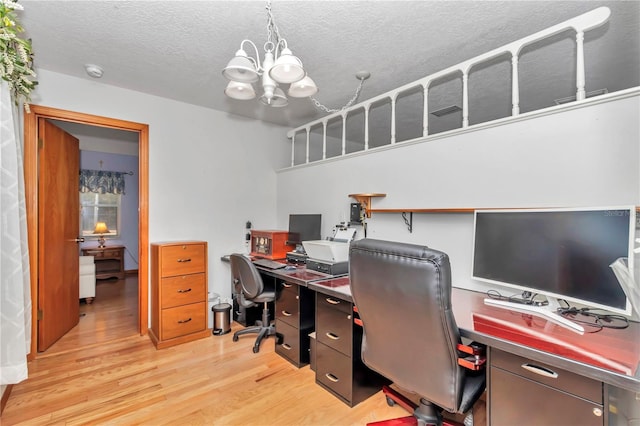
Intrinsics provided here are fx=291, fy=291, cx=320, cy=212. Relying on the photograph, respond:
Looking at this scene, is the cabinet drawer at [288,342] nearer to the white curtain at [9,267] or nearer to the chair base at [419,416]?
the chair base at [419,416]

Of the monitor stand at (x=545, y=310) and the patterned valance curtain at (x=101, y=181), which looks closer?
the monitor stand at (x=545, y=310)

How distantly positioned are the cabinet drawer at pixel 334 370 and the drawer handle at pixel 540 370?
1048 millimetres

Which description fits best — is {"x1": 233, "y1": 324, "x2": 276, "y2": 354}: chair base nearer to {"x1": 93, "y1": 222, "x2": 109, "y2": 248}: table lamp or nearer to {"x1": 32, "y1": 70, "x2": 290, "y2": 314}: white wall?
{"x1": 32, "y1": 70, "x2": 290, "y2": 314}: white wall

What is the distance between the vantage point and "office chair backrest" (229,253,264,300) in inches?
103

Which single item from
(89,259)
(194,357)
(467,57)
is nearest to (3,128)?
(194,357)

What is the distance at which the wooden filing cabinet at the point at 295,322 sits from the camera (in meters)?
2.44

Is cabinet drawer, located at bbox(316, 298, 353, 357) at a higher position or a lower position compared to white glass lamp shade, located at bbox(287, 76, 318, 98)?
lower

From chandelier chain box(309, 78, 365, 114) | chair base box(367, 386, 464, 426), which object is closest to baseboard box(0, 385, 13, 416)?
chair base box(367, 386, 464, 426)

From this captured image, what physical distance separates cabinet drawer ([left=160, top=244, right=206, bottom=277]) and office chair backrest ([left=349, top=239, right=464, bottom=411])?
212 centimetres

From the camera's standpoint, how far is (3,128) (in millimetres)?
1532

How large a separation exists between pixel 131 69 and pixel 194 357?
2.63 meters

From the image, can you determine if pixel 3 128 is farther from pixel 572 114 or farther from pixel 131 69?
pixel 572 114

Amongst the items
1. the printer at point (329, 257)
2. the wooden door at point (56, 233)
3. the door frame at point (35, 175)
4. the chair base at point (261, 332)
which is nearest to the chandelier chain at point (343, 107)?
the printer at point (329, 257)

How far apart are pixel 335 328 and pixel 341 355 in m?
0.18
